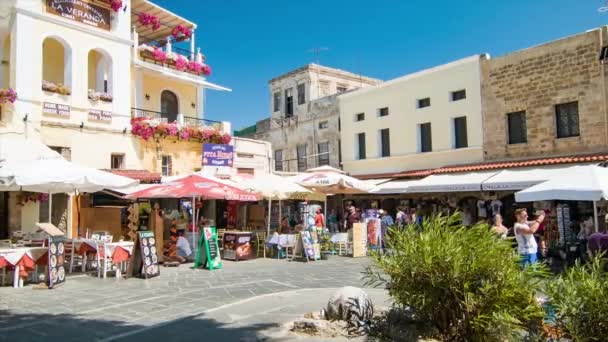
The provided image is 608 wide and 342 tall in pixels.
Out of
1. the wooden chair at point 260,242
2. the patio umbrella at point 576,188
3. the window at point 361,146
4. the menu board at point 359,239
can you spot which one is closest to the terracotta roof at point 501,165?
the window at point 361,146

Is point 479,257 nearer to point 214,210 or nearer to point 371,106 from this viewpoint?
point 214,210

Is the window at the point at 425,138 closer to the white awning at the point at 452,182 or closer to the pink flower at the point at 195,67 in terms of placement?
the white awning at the point at 452,182

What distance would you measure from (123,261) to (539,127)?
1483cm

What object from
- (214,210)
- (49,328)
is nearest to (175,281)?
(49,328)

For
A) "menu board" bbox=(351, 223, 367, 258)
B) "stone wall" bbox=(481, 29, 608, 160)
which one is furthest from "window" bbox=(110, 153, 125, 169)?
"stone wall" bbox=(481, 29, 608, 160)

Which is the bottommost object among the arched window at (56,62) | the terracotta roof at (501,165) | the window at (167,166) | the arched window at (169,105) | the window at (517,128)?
the terracotta roof at (501,165)

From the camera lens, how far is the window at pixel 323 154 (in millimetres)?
28469

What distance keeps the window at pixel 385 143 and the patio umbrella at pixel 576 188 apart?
1275 centimetres

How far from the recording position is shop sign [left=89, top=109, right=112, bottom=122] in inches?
696

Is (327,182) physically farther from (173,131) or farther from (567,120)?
(567,120)

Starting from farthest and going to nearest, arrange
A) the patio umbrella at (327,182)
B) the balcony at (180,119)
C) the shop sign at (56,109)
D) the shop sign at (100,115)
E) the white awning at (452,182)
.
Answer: the balcony at (180,119) → the shop sign at (100,115) → the white awning at (452,182) → the shop sign at (56,109) → the patio umbrella at (327,182)

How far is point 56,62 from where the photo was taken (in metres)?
18.4

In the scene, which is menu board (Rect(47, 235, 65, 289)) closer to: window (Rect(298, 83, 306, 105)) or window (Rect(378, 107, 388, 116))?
window (Rect(378, 107, 388, 116))

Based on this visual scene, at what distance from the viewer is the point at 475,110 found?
Answer: 20438mm
